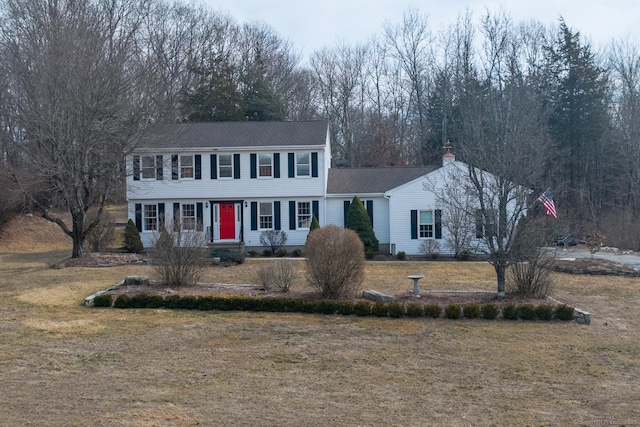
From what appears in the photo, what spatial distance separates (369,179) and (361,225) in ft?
12.4

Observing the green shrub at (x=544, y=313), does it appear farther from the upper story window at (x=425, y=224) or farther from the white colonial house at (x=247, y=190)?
the white colonial house at (x=247, y=190)

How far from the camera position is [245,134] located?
2992 centimetres

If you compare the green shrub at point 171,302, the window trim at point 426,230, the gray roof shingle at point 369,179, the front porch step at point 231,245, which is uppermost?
the gray roof shingle at point 369,179

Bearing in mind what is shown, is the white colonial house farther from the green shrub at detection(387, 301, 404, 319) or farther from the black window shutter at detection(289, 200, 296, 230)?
the green shrub at detection(387, 301, 404, 319)

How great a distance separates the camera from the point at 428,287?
17.4 meters

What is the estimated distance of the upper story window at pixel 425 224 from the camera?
27.8 m

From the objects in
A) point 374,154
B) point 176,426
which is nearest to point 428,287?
point 176,426

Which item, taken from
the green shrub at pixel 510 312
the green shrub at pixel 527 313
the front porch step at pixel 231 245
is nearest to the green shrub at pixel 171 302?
the green shrub at pixel 510 312

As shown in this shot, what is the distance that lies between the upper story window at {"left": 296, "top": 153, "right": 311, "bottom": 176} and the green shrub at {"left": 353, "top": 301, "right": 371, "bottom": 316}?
1589 cm

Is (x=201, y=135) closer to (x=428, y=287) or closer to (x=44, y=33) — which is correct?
(x=44, y=33)

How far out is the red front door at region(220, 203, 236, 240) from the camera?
29.2m

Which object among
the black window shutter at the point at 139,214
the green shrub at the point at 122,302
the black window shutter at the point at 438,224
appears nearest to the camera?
the green shrub at the point at 122,302

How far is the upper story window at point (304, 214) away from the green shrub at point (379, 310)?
15.8m

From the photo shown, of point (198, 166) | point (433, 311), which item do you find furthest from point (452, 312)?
point (198, 166)
